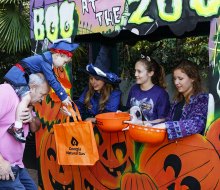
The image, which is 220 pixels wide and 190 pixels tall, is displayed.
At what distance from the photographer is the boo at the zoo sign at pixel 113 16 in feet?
10.6

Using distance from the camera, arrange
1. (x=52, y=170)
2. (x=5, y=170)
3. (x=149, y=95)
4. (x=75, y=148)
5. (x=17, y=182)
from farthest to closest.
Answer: (x=52, y=170) → (x=149, y=95) → (x=75, y=148) → (x=17, y=182) → (x=5, y=170)

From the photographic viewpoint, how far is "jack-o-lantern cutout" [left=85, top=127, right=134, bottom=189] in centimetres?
391

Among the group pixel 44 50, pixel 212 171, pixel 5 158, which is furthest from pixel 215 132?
pixel 44 50

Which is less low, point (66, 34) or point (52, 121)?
point (66, 34)

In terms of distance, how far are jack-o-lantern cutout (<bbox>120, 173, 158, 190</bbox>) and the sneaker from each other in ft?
4.39

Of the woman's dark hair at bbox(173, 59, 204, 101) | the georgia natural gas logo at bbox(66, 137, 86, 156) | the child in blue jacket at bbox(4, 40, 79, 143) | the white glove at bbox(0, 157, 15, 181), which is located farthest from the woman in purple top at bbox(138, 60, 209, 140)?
the white glove at bbox(0, 157, 15, 181)

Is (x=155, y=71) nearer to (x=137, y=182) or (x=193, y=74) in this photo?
(x=193, y=74)

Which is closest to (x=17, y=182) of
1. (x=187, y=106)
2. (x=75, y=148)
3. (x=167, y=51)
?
(x=75, y=148)

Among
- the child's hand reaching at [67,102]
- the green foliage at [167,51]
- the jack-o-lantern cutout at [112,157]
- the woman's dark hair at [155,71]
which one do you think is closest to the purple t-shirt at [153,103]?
the woman's dark hair at [155,71]

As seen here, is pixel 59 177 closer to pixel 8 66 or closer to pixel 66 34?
pixel 66 34

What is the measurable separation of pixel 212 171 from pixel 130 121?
89 centimetres

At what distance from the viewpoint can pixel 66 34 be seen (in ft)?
14.2

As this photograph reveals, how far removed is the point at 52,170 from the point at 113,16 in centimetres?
200

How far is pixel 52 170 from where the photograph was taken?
479 cm
